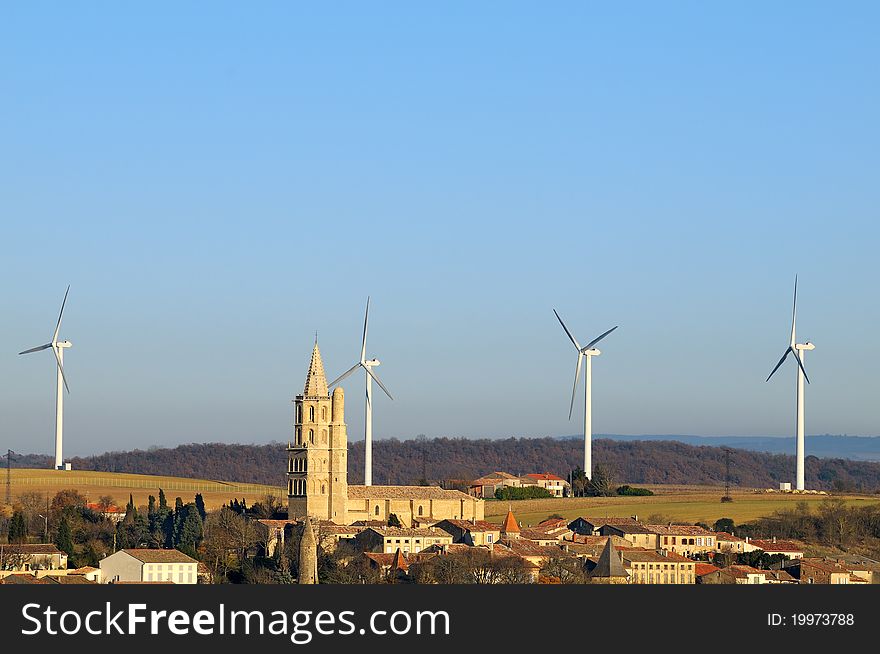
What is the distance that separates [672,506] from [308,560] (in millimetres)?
55897

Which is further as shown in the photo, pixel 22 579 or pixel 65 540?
pixel 65 540

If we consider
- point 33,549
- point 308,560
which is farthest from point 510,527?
point 33,549

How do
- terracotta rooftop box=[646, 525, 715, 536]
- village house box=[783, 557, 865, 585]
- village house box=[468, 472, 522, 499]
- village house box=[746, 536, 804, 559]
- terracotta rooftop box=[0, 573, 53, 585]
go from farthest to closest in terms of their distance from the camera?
village house box=[468, 472, 522, 499] < terracotta rooftop box=[646, 525, 715, 536] < village house box=[746, 536, 804, 559] < village house box=[783, 557, 865, 585] < terracotta rooftop box=[0, 573, 53, 585]

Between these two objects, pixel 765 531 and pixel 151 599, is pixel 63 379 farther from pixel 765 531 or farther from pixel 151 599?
pixel 151 599

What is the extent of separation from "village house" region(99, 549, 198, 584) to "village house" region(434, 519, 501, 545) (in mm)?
24003

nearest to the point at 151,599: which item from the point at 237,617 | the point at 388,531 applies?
the point at 237,617

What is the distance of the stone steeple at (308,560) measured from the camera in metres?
111

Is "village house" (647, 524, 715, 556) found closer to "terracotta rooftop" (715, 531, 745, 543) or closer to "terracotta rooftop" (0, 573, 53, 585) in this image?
"terracotta rooftop" (715, 531, 745, 543)

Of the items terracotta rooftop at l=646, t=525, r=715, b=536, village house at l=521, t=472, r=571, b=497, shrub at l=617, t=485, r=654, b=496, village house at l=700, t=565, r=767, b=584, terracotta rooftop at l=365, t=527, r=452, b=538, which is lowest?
village house at l=700, t=565, r=767, b=584

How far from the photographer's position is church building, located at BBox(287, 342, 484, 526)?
143375mm

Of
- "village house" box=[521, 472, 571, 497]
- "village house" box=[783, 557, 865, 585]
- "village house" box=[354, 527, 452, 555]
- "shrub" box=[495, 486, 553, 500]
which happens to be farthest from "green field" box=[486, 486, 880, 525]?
"village house" box=[783, 557, 865, 585]

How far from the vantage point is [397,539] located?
12750 cm

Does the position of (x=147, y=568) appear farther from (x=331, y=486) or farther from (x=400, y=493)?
(x=400, y=493)

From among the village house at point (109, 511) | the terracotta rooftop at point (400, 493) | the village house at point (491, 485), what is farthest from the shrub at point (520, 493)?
the village house at point (109, 511)
